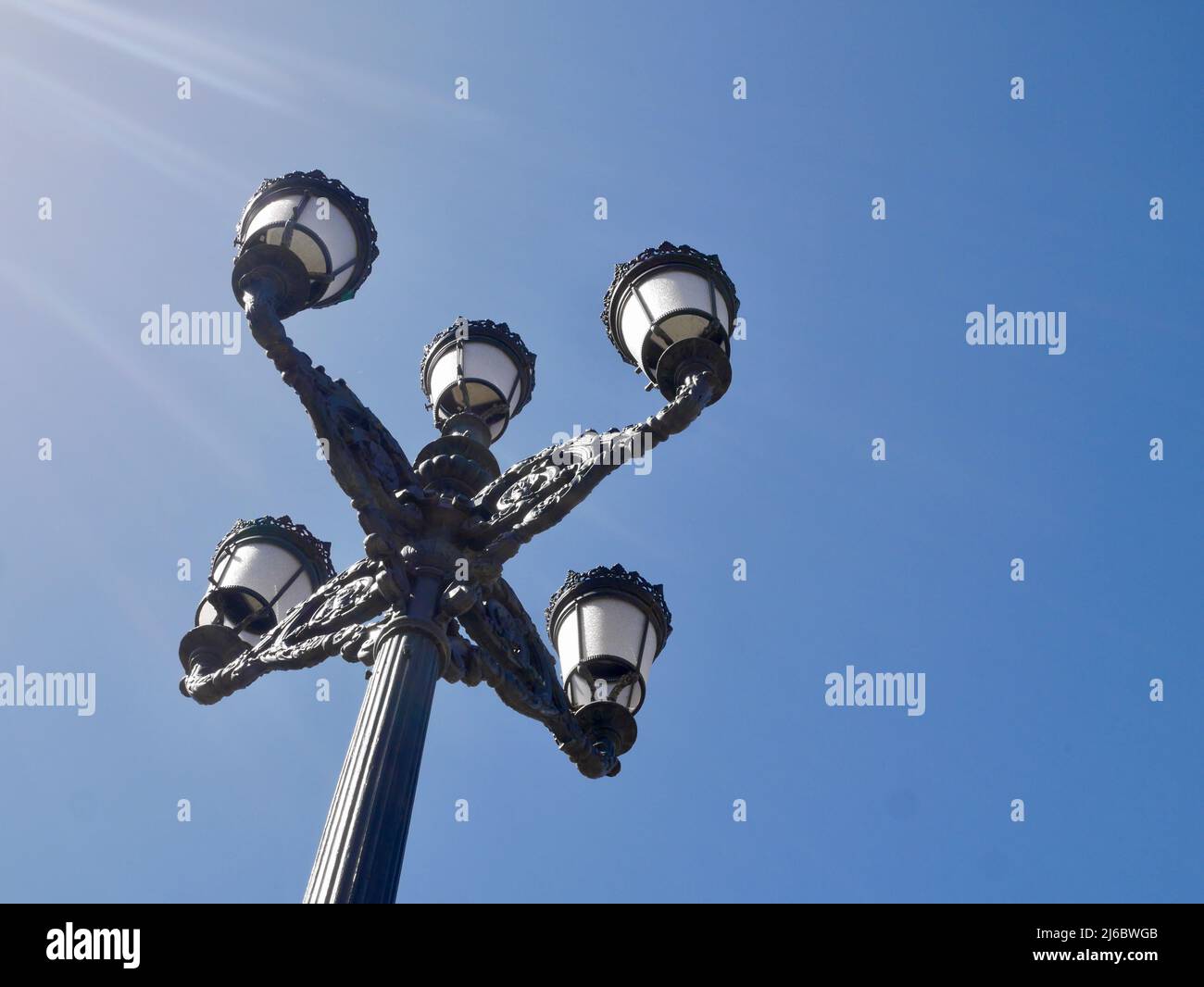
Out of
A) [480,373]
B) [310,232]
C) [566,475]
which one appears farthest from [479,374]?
[566,475]

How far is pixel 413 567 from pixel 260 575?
1620 millimetres

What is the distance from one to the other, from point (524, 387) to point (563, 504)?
2265 millimetres

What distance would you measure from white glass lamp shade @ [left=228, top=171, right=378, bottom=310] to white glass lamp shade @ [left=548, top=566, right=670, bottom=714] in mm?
1876

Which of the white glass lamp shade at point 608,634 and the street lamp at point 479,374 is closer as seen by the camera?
the white glass lamp shade at point 608,634

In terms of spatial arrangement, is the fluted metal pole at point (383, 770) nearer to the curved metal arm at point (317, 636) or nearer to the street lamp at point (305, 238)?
the curved metal arm at point (317, 636)

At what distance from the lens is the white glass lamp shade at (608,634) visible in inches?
253

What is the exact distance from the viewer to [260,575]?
22.1 ft

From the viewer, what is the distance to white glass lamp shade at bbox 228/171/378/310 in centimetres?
611

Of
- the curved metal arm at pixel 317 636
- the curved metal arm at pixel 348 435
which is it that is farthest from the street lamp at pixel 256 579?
the curved metal arm at pixel 348 435

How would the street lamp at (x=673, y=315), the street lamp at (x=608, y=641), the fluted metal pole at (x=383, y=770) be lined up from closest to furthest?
the fluted metal pole at (x=383, y=770)
the street lamp at (x=673, y=315)
the street lamp at (x=608, y=641)

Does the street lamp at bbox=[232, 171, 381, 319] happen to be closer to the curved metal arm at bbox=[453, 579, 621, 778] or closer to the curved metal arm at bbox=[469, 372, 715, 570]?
the curved metal arm at bbox=[469, 372, 715, 570]

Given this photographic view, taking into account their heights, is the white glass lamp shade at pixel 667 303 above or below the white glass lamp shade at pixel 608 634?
above
